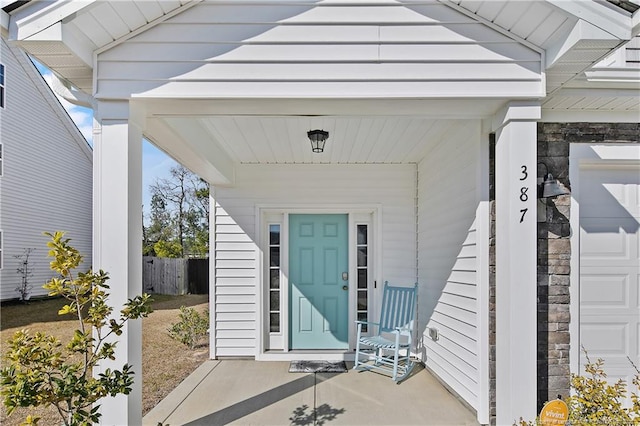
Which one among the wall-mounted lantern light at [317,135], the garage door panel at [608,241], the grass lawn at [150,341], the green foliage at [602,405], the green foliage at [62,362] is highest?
the wall-mounted lantern light at [317,135]

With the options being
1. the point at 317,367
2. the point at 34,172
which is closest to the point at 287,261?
the point at 317,367

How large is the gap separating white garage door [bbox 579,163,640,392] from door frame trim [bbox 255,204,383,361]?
101 inches

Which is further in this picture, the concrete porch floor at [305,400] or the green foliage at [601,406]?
the concrete porch floor at [305,400]

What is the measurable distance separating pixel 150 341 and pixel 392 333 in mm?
3883

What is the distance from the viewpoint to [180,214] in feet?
47.6

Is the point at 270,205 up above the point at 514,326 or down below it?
above

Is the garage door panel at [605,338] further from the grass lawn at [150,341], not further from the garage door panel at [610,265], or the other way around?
Answer: the grass lawn at [150,341]

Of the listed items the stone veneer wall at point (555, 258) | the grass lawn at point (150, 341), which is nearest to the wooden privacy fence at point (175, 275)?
the grass lawn at point (150, 341)

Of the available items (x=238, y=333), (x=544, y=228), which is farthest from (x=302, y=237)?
(x=544, y=228)

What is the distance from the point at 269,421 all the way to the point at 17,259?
9.64 metres

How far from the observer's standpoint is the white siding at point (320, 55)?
2371 millimetres

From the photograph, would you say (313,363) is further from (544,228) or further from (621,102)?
(621,102)

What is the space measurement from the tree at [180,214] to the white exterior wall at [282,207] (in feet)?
28.3

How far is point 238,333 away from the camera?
17.3 ft
